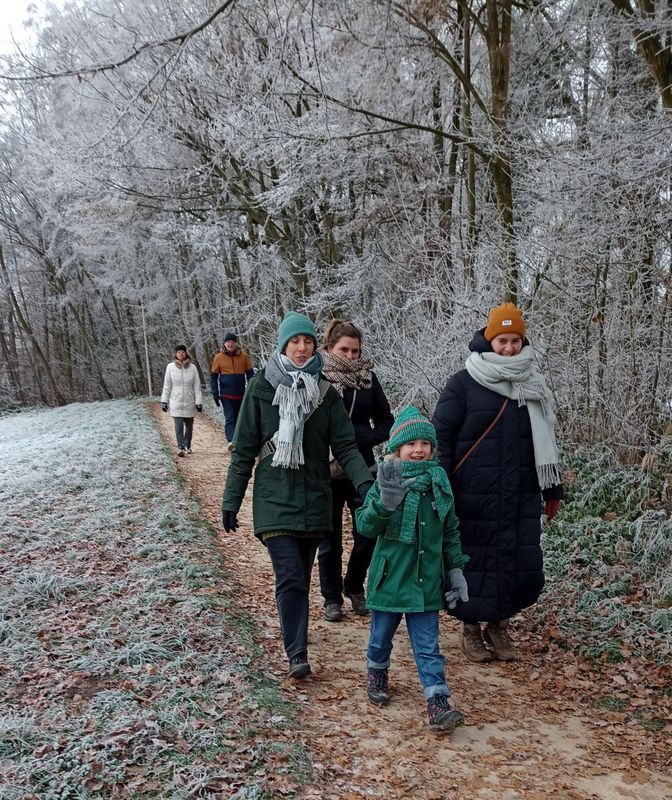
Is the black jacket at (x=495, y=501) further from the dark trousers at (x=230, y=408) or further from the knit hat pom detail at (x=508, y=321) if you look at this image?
the dark trousers at (x=230, y=408)

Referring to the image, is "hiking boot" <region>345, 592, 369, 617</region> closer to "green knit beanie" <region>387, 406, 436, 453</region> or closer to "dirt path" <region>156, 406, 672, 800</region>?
"dirt path" <region>156, 406, 672, 800</region>

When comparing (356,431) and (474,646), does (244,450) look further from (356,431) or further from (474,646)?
(474,646)

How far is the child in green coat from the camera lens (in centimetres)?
372

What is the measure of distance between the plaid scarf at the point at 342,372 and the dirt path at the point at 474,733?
182cm

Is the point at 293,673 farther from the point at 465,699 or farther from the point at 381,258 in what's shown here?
the point at 381,258

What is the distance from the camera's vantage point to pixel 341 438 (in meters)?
4.43

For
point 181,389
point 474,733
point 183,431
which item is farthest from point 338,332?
point 183,431

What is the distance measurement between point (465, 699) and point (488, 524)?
1063 millimetres

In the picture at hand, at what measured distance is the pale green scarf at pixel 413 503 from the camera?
3754 mm

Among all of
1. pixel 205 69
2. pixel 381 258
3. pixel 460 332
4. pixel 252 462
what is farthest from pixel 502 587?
pixel 205 69

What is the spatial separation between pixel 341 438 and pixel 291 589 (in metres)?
0.98

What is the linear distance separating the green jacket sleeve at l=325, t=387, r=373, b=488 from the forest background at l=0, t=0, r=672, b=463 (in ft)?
7.53

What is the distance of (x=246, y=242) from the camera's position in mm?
18719

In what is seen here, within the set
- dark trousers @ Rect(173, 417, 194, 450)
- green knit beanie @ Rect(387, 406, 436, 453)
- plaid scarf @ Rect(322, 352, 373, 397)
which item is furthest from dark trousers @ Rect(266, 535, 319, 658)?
dark trousers @ Rect(173, 417, 194, 450)
